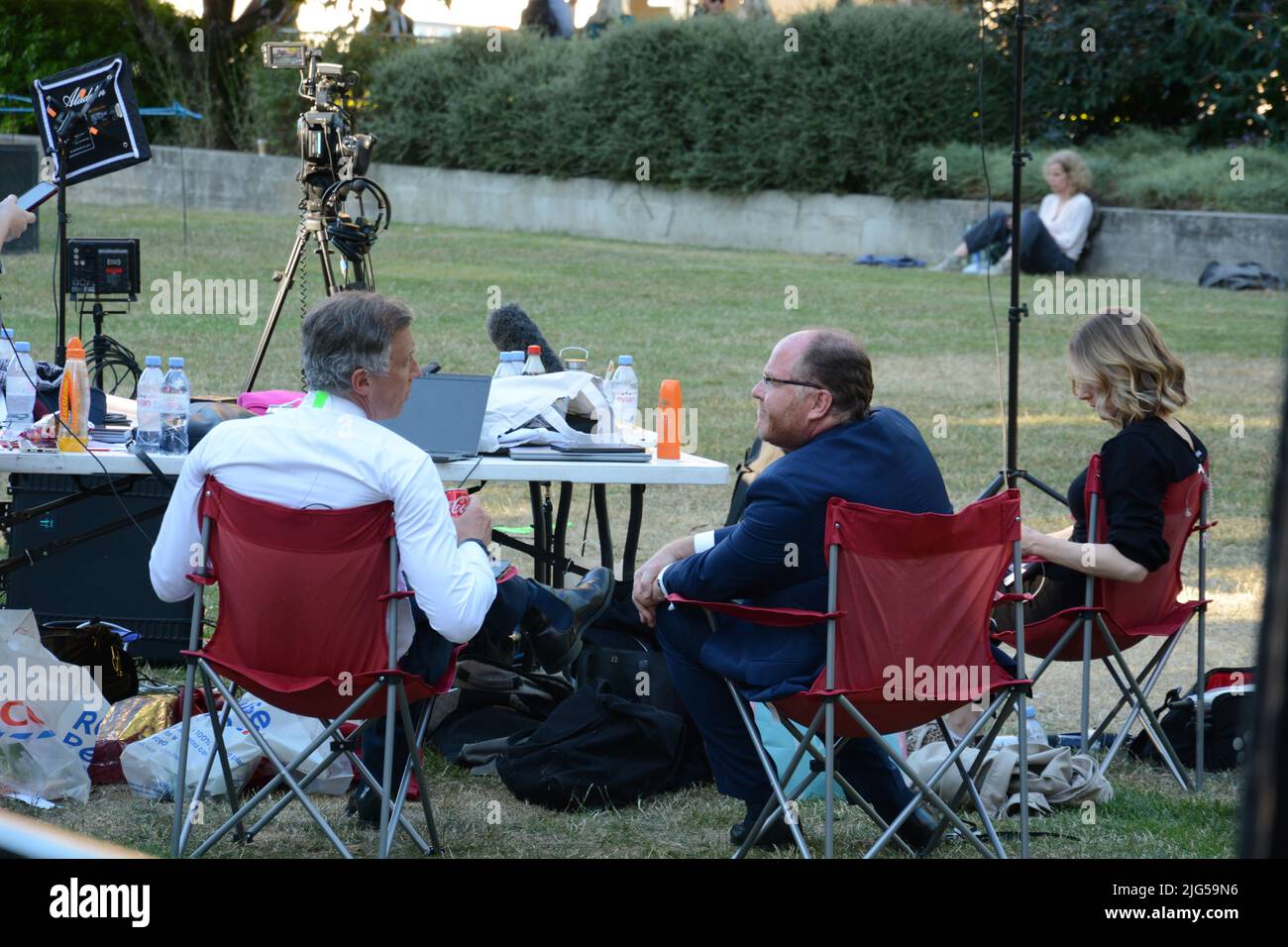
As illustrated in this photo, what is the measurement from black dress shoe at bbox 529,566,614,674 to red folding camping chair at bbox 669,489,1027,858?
63cm

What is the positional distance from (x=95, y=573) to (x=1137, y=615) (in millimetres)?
3277

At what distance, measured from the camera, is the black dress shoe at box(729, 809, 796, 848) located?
383cm

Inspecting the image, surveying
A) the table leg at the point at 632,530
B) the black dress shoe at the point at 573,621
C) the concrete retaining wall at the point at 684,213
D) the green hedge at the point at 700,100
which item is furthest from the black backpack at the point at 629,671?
the green hedge at the point at 700,100

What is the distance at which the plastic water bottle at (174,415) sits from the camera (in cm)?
427

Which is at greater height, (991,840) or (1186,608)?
(1186,608)

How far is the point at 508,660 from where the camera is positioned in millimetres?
4199

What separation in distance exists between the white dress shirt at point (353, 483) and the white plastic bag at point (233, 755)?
0.83 m

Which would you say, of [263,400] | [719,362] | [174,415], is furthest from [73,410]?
[719,362]

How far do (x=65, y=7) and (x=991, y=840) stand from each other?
25.7 m

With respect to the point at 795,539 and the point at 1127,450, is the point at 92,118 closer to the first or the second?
the point at 795,539

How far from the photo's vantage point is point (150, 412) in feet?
14.1

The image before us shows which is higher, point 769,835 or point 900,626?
point 900,626
